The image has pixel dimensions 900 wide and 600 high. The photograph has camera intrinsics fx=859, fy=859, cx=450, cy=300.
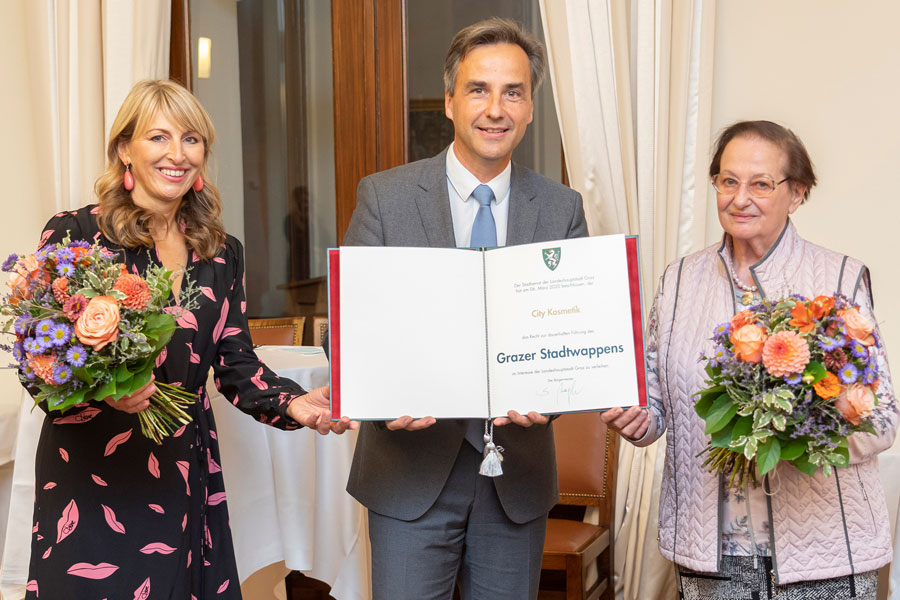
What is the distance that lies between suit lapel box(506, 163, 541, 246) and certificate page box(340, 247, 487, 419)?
0.62ft

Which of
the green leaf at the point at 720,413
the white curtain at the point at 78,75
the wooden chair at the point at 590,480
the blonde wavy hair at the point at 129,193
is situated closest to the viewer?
the green leaf at the point at 720,413

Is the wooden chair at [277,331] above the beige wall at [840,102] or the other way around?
the other way around

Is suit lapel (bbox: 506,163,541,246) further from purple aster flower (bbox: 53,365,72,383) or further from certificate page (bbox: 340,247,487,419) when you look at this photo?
purple aster flower (bbox: 53,365,72,383)

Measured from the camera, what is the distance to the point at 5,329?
1833 mm

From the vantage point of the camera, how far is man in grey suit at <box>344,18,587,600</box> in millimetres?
2023

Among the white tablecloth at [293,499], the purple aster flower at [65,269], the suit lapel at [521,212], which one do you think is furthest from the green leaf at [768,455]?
the white tablecloth at [293,499]

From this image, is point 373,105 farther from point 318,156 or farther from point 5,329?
point 5,329

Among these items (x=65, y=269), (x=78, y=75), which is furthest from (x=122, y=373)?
(x=78, y=75)

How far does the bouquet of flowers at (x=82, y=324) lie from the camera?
5.77 ft

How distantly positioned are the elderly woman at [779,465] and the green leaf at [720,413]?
0.53 feet

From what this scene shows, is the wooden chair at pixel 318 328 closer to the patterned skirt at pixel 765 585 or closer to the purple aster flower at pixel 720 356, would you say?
the patterned skirt at pixel 765 585

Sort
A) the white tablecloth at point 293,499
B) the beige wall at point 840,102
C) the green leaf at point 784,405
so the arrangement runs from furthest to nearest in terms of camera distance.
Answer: the beige wall at point 840,102 < the white tablecloth at point 293,499 < the green leaf at point 784,405

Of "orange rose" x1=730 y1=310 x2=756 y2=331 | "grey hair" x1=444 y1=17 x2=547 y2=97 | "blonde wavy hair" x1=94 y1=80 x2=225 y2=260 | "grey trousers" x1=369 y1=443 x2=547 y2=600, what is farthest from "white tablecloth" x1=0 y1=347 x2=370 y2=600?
"orange rose" x1=730 y1=310 x2=756 y2=331
